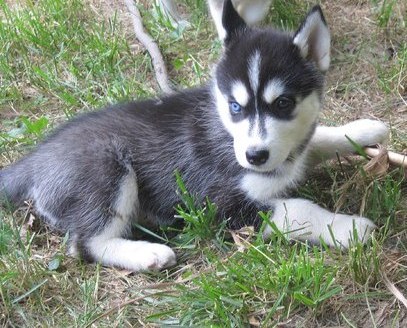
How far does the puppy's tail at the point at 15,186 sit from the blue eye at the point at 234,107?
4.30 ft

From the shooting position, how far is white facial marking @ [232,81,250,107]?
11.1 feet

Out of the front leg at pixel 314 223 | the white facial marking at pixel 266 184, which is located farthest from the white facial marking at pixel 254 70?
the front leg at pixel 314 223

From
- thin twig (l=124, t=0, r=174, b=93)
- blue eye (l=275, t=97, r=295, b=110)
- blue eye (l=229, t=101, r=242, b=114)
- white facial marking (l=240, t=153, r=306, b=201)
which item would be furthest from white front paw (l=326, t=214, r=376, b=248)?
thin twig (l=124, t=0, r=174, b=93)

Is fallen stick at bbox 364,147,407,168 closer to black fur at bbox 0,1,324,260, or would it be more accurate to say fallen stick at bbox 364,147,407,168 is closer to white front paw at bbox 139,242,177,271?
black fur at bbox 0,1,324,260

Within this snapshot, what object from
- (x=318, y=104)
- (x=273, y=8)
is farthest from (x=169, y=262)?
(x=273, y=8)

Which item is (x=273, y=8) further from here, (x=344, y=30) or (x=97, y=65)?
(x=97, y=65)

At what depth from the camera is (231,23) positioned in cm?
371

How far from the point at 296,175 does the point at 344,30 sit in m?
2.24

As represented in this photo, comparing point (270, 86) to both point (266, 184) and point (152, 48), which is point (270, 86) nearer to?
point (266, 184)

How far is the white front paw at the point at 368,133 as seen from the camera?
4020 mm

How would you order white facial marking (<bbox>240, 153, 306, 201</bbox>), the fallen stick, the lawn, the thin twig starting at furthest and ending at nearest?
the thin twig, the fallen stick, white facial marking (<bbox>240, 153, 306, 201</bbox>), the lawn

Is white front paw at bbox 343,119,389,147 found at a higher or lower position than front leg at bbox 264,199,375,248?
higher

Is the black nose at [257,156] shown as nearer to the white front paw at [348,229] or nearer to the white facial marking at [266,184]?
the white facial marking at [266,184]

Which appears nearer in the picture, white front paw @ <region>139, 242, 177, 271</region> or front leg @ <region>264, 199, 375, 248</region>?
front leg @ <region>264, 199, 375, 248</region>
